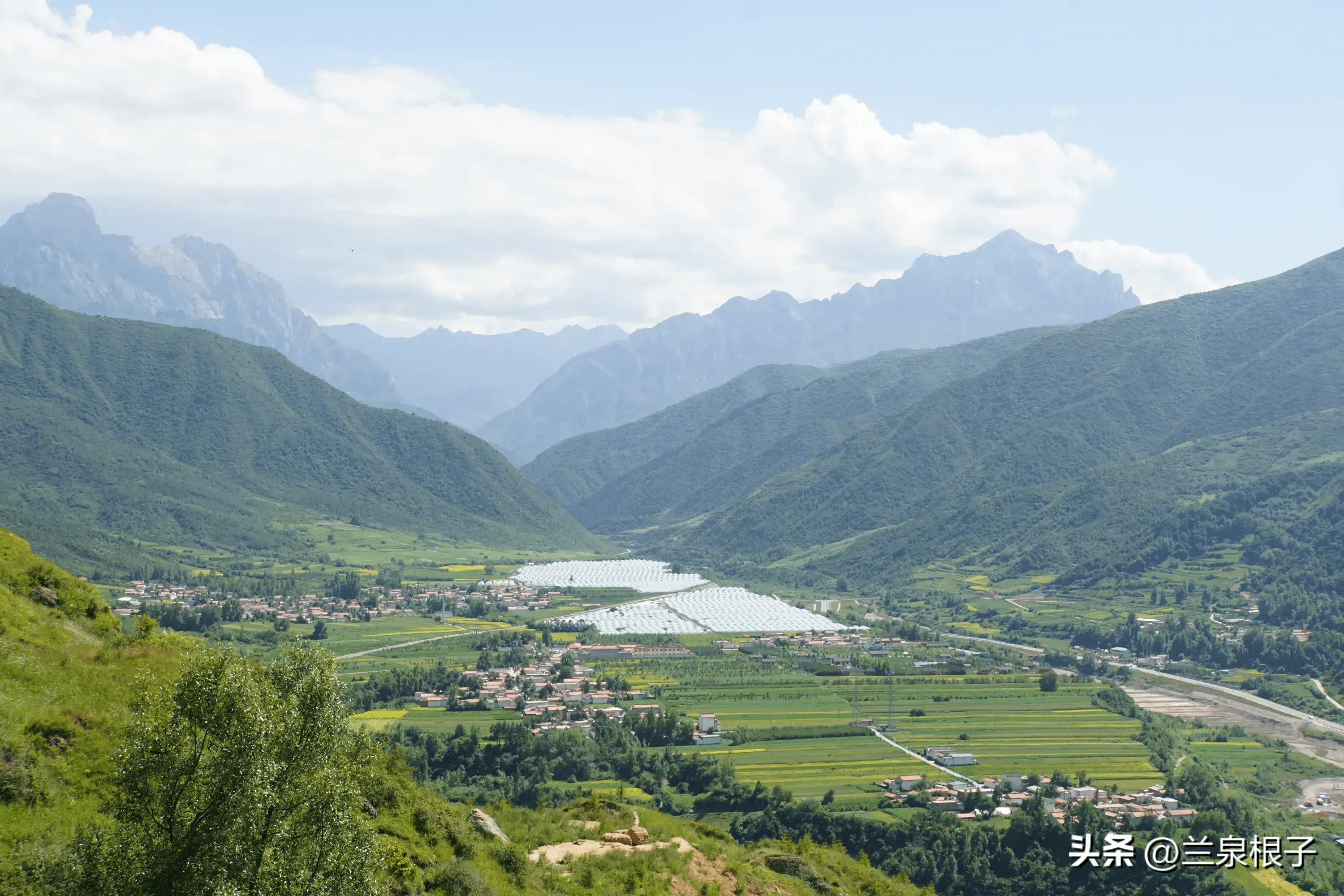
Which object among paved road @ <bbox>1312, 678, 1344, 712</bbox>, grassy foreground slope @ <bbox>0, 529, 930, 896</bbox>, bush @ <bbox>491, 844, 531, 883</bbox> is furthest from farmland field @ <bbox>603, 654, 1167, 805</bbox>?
bush @ <bbox>491, 844, 531, 883</bbox>

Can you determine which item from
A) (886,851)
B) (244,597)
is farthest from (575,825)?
(244,597)

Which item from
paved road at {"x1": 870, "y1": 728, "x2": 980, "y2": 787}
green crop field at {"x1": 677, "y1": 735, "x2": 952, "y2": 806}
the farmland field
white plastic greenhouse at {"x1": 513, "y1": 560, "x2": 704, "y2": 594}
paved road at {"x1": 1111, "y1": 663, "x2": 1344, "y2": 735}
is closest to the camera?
green crop field at {"x1": 677, "y1": 735, "x2": 952, "y2": 806}

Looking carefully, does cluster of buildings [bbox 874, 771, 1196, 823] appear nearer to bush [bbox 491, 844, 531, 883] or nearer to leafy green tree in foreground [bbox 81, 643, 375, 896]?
bush [bbox 491, 844, 531, 883]

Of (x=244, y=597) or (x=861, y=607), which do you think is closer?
(x=244, y=597)

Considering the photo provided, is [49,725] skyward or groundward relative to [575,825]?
skyward

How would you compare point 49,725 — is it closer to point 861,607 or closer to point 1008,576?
point 861,607
